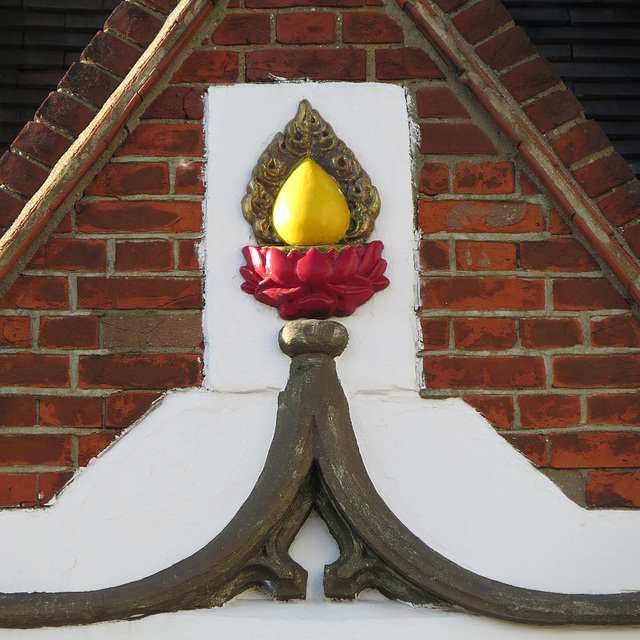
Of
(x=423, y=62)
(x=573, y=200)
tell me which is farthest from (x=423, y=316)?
(x=423, y=62)

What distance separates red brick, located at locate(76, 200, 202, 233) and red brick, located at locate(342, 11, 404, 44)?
24.0 inches

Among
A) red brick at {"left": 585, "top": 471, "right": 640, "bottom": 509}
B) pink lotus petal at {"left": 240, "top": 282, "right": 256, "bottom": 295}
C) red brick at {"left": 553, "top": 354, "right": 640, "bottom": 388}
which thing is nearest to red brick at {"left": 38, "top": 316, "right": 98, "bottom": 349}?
pink lotus petal at {"left": 240, "top": 282, "right": 256, "bottom": 295}

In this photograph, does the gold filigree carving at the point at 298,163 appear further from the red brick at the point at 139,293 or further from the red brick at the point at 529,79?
the red brick at the point at 529,79

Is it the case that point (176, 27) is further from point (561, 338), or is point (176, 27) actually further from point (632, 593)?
point (632, 593)

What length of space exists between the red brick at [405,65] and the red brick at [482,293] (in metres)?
0.56

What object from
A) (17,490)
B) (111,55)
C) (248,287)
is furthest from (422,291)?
(17,490)

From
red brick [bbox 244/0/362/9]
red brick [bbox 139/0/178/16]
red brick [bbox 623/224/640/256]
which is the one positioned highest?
red brick [bbox 244/0/362/9]

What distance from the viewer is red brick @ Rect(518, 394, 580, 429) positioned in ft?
Result: 9.30

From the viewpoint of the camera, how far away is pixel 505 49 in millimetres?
2934

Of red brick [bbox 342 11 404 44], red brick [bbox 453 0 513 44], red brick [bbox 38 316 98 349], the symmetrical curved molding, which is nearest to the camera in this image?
the symmetrical curved molding

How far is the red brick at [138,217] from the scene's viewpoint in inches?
115

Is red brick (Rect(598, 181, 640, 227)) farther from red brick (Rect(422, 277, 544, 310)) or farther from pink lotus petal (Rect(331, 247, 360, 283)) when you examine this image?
pink lotus petal (Rect(331, 247, 360, 283))

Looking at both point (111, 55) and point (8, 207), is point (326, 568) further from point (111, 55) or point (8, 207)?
point (111, 55)

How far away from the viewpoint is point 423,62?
304cm
